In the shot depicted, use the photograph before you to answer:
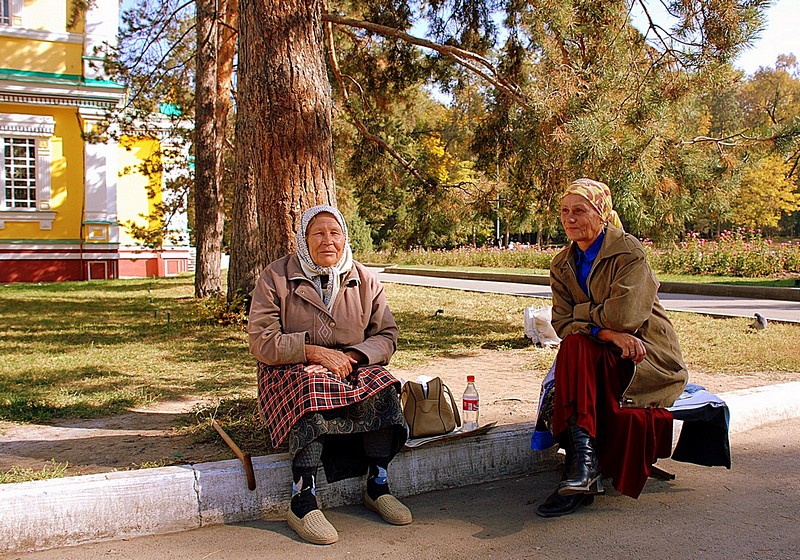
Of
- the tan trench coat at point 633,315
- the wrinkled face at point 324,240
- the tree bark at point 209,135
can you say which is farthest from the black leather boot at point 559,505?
the tree bark at point 209,135

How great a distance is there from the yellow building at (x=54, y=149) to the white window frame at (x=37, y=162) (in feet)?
0.09

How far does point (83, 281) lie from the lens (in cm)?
2241

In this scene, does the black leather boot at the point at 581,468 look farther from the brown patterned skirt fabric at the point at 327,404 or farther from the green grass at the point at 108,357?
the green grass at the point at 108,357

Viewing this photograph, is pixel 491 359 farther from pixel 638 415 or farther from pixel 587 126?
pixel 638 415

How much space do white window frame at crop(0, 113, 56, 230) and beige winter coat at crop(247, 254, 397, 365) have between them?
20.7 metres

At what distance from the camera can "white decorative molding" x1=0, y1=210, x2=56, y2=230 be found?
71.4ft

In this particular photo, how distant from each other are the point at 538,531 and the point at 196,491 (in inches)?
65.8

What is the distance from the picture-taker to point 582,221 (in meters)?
4.11

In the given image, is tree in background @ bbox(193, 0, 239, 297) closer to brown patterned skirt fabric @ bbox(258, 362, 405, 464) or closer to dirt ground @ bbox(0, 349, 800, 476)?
dirt ground @ bbox(0, 349, 800, 476)

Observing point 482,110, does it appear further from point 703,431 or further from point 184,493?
point 184,493

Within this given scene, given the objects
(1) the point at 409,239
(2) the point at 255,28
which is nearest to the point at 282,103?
(2) the point at 255,28

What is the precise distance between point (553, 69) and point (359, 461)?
Answer: 602 cm

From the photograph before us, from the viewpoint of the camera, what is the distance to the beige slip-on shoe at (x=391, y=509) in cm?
366

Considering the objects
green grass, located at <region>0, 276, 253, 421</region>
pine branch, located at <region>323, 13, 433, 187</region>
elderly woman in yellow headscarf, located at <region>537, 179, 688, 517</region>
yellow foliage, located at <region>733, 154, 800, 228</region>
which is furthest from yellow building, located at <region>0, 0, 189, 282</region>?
yellow foliage, located at <region>733, 154, 800, 228</region>
